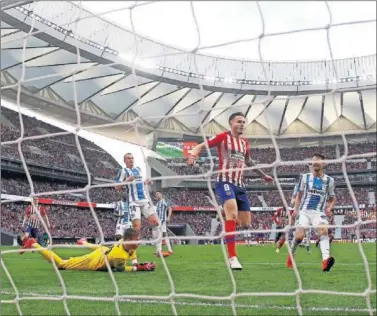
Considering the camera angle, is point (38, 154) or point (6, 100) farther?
point (38, 154)

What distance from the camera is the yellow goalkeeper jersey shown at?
543cm

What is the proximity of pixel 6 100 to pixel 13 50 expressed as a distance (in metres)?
2.97

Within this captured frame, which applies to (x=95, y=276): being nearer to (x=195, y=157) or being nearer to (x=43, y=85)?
(x=195, y=157)

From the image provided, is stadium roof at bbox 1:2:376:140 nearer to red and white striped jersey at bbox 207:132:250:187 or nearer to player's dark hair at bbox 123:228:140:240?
red and white striped jersey at bbox 207:132:250:187

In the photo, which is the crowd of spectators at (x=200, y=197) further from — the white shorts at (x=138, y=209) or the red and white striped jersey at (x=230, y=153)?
the red and white striped jersey at (x=230, y=153)

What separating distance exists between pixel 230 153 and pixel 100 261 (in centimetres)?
186

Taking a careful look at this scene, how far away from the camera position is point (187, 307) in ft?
10.5

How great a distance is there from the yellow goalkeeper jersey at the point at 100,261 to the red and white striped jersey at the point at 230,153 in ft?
4.35

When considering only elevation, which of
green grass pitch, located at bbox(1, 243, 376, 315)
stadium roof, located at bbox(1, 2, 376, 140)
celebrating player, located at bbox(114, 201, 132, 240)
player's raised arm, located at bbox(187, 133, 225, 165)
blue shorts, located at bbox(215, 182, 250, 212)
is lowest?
green grass pitch, located at bbox(1, 243, 376, 315)

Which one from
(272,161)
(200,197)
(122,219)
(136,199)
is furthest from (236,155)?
(200,197)

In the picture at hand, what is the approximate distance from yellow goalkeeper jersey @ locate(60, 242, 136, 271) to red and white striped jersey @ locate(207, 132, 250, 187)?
1325 millimetres

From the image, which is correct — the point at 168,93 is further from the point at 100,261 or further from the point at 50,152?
the point at 100,261

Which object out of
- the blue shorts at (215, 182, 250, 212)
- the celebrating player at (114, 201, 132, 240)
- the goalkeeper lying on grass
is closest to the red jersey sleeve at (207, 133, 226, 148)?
the blue shorts at (215, 182, 250, 212)

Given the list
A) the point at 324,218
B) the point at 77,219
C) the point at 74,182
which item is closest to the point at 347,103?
the point at 74,182
